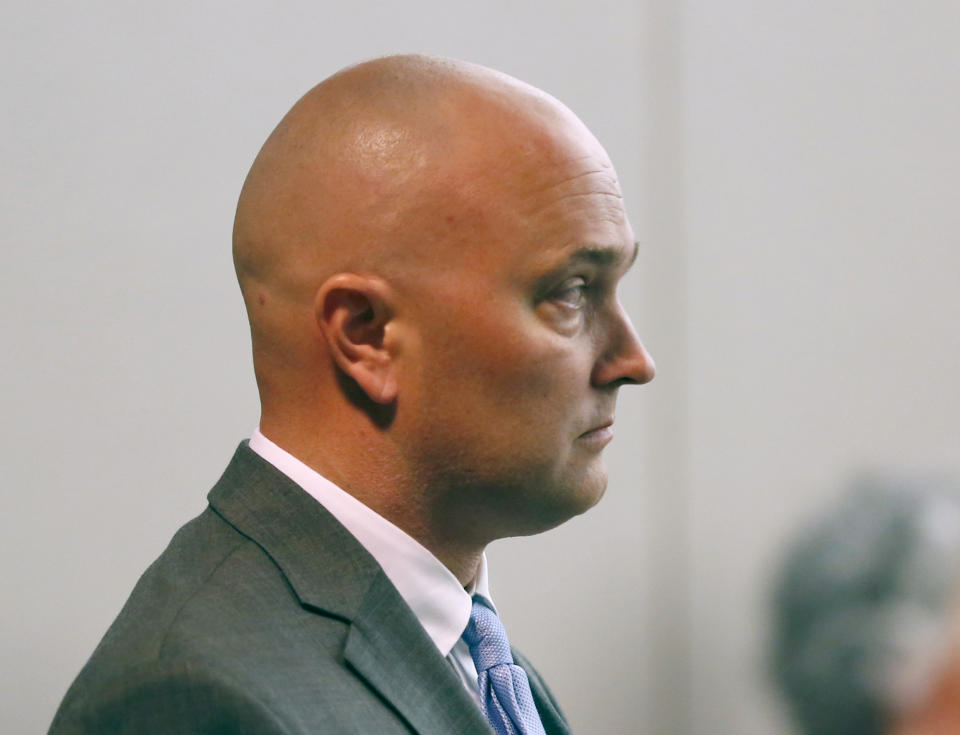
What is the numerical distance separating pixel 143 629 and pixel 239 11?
1.29m

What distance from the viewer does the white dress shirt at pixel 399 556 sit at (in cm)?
114

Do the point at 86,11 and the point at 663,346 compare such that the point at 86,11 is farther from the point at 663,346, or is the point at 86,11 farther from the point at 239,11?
the point at 663,346

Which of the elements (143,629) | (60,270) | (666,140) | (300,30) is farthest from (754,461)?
(143,629)

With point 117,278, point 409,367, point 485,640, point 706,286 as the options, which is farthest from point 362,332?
point 706,286

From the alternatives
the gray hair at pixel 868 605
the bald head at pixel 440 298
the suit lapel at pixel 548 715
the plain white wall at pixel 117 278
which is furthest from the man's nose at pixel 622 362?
the gray hair at pixel 868 605

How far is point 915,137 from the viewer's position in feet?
8.60

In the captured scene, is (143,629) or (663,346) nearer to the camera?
(143,629)

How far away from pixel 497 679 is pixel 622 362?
318 millimetres

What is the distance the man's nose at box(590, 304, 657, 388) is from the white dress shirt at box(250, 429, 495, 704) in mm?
222

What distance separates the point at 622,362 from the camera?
1170mm

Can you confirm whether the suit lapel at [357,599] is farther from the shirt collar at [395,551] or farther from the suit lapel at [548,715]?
the suit lapel at [548,715]

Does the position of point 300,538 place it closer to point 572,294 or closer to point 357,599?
point 357,599

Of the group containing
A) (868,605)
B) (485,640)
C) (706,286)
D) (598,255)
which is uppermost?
(598,255)

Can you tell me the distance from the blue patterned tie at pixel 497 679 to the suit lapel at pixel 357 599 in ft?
0.31
